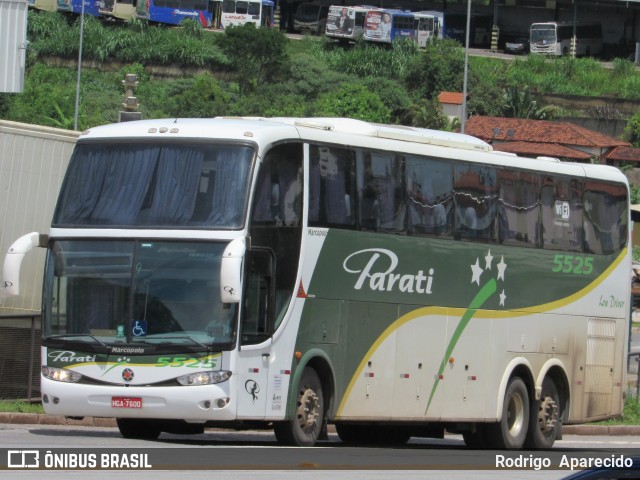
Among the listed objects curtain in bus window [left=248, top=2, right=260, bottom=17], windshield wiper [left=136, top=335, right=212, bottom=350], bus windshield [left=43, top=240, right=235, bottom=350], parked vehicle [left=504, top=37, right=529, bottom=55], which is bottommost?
windshield wiper [left=136, top=335, right=212, bottom=350]

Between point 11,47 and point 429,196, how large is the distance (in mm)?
16078

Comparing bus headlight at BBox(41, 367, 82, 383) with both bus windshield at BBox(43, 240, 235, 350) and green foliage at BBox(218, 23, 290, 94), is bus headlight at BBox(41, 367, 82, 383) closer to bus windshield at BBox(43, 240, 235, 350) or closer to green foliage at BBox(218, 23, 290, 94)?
bus windshield at BBox(43, 240, 235, 350)

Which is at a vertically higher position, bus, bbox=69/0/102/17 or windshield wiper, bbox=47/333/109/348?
bus, bbox=69/0/102/17

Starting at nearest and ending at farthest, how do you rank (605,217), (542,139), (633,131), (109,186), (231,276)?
(231,276) → (109,186) → (605,217) → (542,139) → (633,131)

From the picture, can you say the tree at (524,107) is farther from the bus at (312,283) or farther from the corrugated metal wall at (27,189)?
the bus at (312,283)

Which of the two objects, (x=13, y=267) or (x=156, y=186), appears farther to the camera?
(x=156, y=186)

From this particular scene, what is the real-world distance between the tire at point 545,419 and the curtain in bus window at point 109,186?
306 inches

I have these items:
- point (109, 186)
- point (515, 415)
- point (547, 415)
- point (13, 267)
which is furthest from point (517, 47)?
point (13, 267)

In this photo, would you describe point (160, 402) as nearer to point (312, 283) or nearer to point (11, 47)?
point (312, 283)

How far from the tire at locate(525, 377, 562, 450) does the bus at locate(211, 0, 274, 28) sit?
93.7m

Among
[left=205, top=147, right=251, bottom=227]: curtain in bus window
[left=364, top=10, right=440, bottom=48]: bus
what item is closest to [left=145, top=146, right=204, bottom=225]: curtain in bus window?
[left=205, top=147, right=251, bottom=227]: curtain in bus window

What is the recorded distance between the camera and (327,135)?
63.2 feet

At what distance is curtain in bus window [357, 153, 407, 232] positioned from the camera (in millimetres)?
19719

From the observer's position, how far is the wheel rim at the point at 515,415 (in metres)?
22.6
